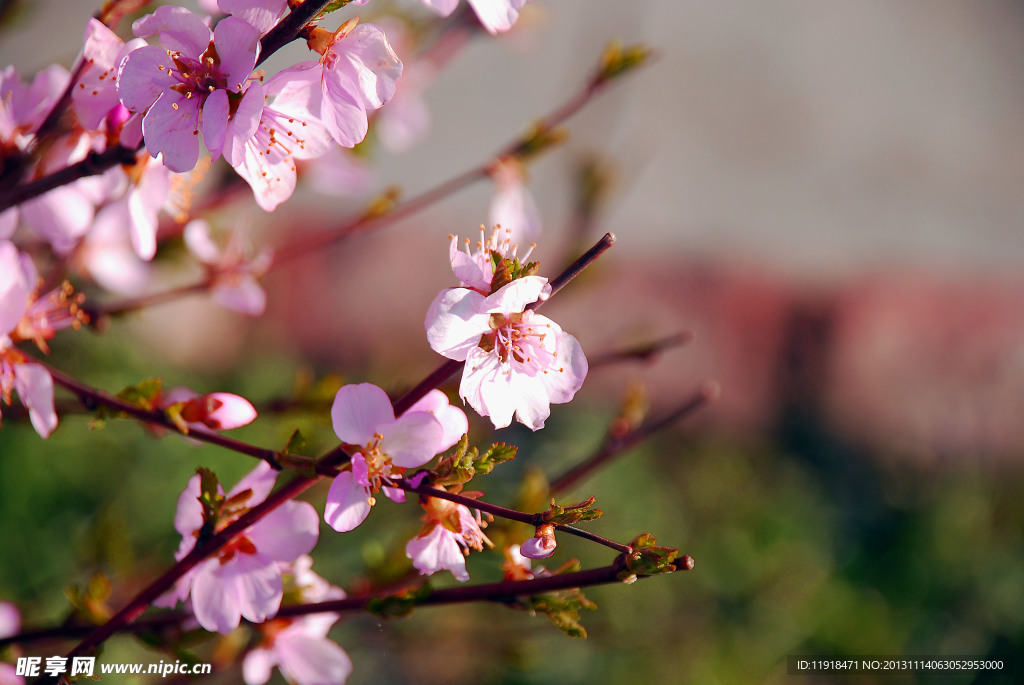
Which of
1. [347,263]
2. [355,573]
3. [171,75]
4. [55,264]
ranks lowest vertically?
[347,263]

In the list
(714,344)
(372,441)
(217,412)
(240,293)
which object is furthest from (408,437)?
(714,344)

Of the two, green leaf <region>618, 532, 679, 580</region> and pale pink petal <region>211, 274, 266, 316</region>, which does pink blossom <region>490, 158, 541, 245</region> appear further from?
green leaf <region>618, 532, 679, 580</region>

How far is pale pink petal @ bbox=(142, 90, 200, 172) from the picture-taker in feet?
1.22

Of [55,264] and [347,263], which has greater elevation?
[55,264]

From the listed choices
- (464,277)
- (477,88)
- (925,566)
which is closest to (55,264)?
(464,277)

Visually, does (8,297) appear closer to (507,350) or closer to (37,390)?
(37,390)

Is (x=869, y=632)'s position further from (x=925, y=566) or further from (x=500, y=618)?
(x=500, y=618)

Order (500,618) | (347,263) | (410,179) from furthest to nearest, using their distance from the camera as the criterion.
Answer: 1. (410,179)
2. (347,263)
3. (500,618)

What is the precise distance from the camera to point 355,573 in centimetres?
99

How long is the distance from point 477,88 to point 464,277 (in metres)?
2.08

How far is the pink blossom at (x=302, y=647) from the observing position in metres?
0.49

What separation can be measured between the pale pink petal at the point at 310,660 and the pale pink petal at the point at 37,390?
0.19 m

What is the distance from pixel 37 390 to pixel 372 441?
8.0 inches

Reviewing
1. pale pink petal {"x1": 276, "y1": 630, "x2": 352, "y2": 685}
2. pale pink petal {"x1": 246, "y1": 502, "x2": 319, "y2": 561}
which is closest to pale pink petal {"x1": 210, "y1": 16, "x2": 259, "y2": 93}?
pale pink petal {"x1": 246, "y1": 502, "x2": 319, "y2": 561}
